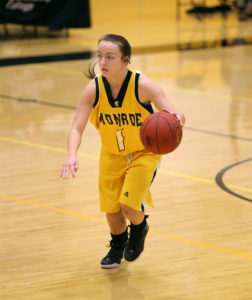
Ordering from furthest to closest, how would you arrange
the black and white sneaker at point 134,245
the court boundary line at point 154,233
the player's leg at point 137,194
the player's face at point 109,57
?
the court boundary line at point 154,233, the black and white sneaker at point 134,245, the player's leg at point 137,194, the player's face at point 109,57

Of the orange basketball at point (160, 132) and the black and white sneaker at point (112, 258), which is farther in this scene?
the black and white sneaker at point (112, 258)

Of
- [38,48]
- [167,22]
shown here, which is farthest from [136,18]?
[38,48]

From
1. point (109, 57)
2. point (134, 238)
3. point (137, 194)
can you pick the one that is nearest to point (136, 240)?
point (134, 238)

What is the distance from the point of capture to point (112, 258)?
15.2 feet

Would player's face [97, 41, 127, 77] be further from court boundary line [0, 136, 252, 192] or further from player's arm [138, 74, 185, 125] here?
court boundary line [0, 136, 252, 192]

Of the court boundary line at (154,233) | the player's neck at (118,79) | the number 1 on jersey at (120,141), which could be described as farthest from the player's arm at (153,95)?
the court boundary line at (154,233)

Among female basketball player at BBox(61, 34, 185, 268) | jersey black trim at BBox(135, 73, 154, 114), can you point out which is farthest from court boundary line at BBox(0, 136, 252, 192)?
jersey black trim at BBox(135, 73, 154, 114)

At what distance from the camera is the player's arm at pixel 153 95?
4289 millimetres

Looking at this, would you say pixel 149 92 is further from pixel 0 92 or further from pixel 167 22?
pixel 167 22

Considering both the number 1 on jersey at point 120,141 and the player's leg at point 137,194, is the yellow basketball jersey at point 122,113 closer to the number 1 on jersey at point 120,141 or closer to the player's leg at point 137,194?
the number 1 on jersey at point 120,141

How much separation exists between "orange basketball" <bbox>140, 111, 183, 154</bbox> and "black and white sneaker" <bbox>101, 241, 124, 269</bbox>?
0.89 m

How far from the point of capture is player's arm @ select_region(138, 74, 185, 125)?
4.29 meters

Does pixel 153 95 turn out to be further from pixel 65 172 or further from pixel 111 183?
pixel 65 172

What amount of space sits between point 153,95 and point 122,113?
0.23m
